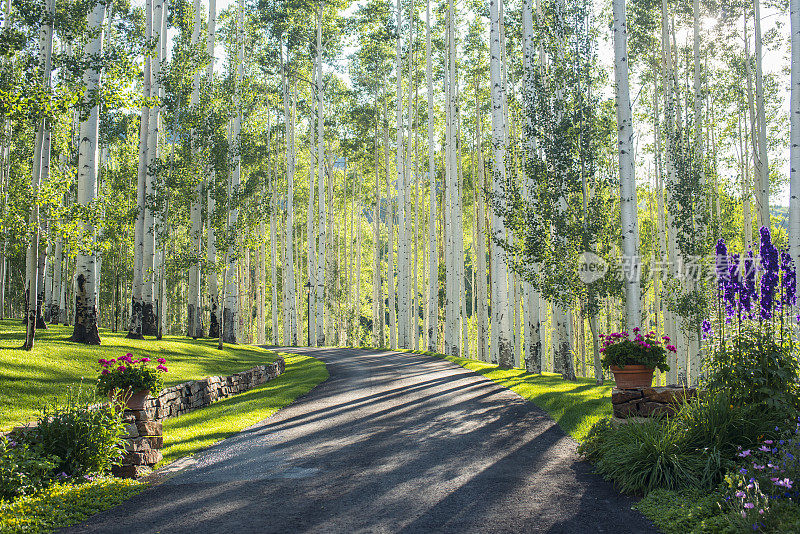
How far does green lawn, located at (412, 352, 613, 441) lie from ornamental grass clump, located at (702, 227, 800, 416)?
2.33 metres

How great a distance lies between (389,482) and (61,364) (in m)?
9.06

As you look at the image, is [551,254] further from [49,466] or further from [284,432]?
[49,466]

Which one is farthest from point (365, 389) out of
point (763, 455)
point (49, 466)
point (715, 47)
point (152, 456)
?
point (715, 47)

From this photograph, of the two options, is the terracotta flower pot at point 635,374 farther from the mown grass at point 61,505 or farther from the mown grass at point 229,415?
the mown grass at point 61,505

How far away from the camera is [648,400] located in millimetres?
7066

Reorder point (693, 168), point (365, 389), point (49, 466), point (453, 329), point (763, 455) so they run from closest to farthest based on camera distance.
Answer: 1. point (763, 455)
2. point (49, 466)
3. point (365, 389)
4. point (693, 168)
5. point (453, 329)

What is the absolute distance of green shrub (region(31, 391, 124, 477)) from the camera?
20.5 ft

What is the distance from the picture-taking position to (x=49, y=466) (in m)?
5.74

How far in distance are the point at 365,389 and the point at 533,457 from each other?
694cm

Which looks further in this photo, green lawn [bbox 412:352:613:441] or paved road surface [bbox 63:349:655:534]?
green lawn [bbox 412:352:613:441]

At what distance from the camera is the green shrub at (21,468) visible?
5.44 meters

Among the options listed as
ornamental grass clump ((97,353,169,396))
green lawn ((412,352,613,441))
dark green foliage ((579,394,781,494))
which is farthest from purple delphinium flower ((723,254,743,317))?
ornamental grass clump ((97,353,169,396))

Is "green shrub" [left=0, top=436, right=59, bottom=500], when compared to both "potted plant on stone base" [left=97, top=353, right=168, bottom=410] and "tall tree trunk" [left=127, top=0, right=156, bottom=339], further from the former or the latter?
"tall tree trunk" [left=127, top=0, right=156, bottom=339]

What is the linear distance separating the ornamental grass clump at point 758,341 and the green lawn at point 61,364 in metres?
8.21
